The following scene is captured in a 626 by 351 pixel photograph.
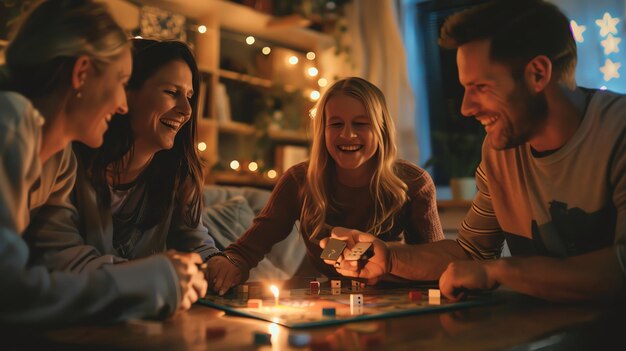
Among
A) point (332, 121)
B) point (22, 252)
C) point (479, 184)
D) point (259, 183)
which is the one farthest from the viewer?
point (259, 183)

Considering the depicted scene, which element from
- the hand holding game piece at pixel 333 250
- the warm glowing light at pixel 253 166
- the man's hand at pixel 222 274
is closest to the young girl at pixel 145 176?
the man's hand at pixel 222 274

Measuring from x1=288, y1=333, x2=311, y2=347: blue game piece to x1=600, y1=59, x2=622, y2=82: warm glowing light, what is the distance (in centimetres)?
315

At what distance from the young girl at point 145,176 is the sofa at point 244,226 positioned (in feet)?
2.56

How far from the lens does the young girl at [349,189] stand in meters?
1.76

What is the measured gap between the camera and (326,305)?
1059 mm

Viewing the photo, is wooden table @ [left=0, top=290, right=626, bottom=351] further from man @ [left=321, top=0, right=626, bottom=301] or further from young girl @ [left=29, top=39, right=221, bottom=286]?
young girl @ [left=29, top=39, right=221, bottom=286]

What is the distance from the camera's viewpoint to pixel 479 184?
1371 millimetres

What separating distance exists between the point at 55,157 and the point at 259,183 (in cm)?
310

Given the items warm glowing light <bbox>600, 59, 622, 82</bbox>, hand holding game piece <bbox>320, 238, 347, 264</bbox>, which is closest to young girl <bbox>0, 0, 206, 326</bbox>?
hand holding game piece <bbox>320, 238, 347, 264</bbox>

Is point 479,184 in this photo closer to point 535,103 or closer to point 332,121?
point 535,103

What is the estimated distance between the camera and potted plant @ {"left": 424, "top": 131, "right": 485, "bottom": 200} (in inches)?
143

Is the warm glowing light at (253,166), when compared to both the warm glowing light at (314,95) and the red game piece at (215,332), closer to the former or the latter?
the warm glowing light at (314,95)

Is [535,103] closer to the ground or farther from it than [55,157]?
farther from it

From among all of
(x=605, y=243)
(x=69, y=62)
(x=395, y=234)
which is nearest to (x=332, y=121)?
(x=395, y=234)
